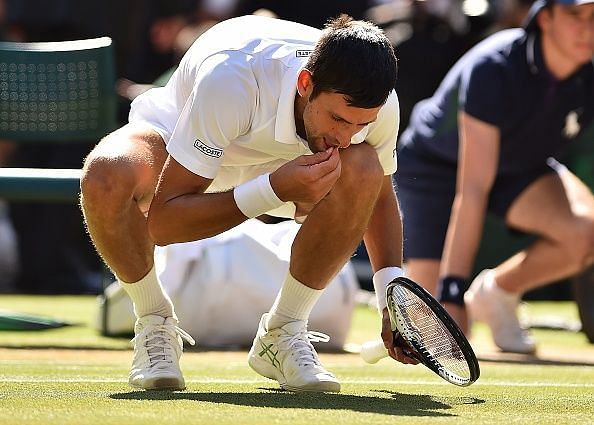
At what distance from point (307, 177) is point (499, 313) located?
9.54 ft

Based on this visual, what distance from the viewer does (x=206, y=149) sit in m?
4.12

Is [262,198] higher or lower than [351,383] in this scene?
higher

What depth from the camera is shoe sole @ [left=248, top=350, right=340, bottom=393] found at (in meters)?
4.33

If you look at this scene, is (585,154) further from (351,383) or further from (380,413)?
(380,413)

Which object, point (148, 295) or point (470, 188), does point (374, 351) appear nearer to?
point (148, 295)

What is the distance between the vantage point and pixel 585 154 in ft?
29.8

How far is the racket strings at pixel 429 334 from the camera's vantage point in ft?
13.2

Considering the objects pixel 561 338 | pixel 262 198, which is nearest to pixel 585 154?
pixel 561 338

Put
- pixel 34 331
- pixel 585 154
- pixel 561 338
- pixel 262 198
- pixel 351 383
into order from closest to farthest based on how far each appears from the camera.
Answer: pixel 262 198 → pixel 351 383 → pixel 34 331 → pixel 561 338 → pixel 585 154

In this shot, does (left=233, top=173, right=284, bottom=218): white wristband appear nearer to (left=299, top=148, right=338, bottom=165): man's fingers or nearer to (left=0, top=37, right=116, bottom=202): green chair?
(left=299, top=148, right=338, bottom=165): man's fingers

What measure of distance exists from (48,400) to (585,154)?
228 inches

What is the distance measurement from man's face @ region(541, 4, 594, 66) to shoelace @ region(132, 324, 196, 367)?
2534 mm

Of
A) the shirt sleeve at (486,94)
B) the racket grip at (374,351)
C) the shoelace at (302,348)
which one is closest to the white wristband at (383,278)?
the racket grip at (374,351)

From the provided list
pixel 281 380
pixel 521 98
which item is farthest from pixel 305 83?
pixel 521 98
